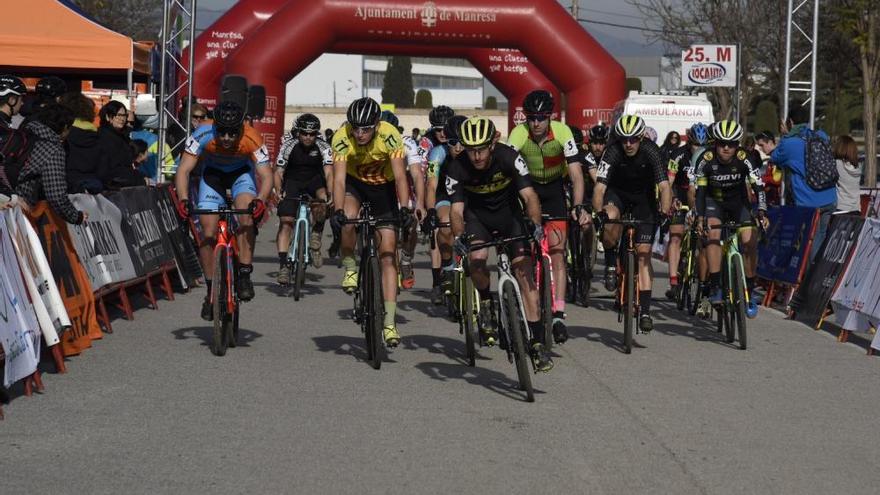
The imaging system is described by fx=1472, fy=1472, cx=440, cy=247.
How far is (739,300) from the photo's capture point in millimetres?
12016

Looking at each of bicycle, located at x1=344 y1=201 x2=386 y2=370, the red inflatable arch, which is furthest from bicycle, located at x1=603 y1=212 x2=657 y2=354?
the red inflatable arch

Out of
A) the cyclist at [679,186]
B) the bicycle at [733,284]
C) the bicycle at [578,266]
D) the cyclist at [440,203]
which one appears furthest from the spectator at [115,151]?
the bicycle at [733,284]

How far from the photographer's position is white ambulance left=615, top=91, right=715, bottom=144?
30.2 metres

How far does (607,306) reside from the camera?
1564cm

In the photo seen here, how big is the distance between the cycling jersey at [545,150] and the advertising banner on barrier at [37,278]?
4161 mm

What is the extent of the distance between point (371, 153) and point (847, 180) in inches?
329

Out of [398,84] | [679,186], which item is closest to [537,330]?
[679,186]

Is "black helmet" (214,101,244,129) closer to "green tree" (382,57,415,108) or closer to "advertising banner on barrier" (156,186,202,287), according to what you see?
"advertising banner on barrier" (156,186,202,287)

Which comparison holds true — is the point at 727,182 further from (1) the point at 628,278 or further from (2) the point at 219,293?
(2) the point at 219,293

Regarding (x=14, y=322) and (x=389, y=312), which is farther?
(x=389, y=312)

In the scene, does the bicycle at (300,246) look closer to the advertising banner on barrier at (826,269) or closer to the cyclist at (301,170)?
the cyclist at (301,170)

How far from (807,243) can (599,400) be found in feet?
23.0

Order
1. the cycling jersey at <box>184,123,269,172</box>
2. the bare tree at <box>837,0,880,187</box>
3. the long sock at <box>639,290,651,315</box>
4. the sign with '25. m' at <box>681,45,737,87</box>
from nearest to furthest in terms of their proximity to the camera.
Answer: the cycling jersey at <box>184,123,269,172</box>, the long sock at <box>639,290,651,315</box>, the bare tree at <box>837,0,880,187</box>, the sign with '25. m' at <box>681,45,737,87</box>

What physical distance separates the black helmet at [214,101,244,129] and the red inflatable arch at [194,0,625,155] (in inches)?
734
